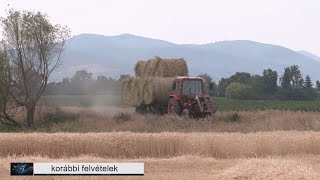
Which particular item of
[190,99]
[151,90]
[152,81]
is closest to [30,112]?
[151,90]

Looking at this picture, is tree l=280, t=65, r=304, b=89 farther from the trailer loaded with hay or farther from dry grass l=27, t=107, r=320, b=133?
the trailer loaded with hay

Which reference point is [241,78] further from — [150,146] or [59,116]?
[150,146]

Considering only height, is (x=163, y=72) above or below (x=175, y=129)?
above

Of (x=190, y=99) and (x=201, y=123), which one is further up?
(x=190, y=99)

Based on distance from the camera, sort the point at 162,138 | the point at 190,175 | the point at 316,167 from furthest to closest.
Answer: the point at 162,138 → the point at 316,167 → the point at 190,175

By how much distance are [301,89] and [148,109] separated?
2699 cm

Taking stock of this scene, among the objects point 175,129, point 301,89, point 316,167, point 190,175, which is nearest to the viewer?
point 190,175

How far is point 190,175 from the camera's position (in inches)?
432

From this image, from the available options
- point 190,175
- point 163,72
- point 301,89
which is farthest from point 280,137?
point 301,89

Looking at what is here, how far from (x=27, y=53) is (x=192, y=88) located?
8.11 metres

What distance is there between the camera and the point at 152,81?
26297 millimetres

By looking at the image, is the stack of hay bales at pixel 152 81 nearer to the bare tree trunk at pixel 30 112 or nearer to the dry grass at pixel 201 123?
the dry grass at pixel 201 123

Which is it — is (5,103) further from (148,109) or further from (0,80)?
(148,109)

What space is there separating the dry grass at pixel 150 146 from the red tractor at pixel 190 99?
8992mm
